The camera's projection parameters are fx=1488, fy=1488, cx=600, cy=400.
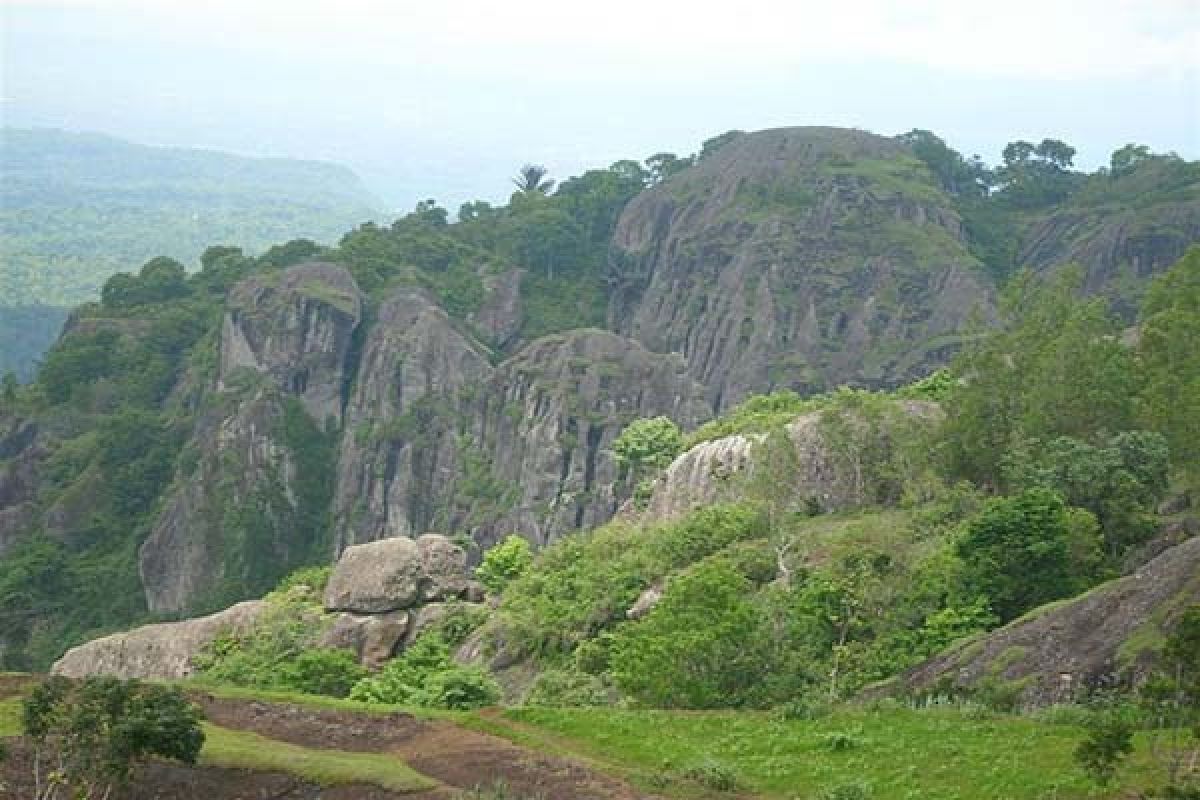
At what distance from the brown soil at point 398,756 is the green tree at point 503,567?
1904 cm

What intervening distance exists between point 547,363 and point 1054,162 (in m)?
68.4

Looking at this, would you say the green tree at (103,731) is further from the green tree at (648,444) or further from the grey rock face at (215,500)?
the grey rock face at (215,500)

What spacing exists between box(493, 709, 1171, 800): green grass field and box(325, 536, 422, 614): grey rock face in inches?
625

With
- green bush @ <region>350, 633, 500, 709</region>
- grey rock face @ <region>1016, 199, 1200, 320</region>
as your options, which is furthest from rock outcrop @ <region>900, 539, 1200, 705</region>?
grey rock face @ <region>1016, 199, 1200, 320</region>

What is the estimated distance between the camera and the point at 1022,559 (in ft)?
101

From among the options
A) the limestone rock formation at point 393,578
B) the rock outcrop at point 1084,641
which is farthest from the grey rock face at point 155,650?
the rock outcrop at point 1084,641

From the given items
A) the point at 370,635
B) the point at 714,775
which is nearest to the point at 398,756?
the point at 714,775

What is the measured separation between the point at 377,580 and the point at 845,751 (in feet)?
70.7

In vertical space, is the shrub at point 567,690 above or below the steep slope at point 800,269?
below

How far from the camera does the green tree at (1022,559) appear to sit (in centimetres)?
3047

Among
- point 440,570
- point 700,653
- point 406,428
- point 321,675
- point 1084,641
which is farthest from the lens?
point 406,428

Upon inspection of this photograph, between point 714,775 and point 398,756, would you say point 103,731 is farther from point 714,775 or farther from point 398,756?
point 714,775

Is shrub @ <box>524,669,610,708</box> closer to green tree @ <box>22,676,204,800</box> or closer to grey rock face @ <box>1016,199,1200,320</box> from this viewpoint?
green tree @ <box>22,676,204,800</box>

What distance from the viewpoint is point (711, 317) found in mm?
104688
